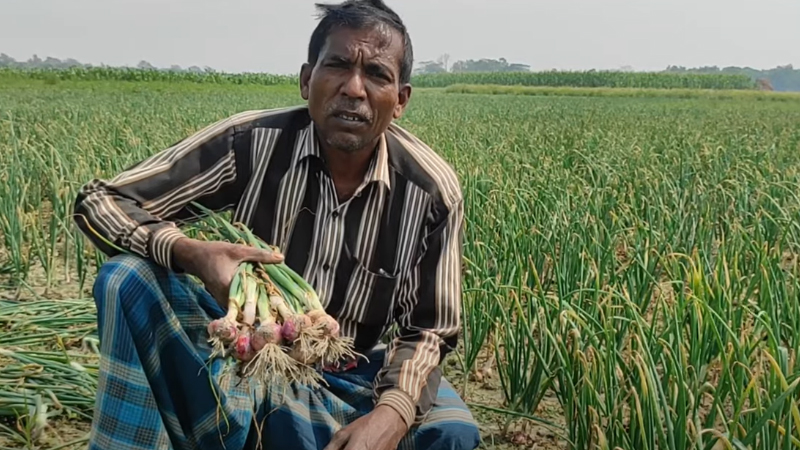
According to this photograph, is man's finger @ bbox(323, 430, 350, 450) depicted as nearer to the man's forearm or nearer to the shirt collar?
the man's forearm

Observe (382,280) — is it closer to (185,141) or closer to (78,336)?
(185,141)

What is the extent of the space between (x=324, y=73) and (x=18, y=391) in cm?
117

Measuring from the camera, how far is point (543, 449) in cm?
207

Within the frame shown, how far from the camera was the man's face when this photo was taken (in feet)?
5.71

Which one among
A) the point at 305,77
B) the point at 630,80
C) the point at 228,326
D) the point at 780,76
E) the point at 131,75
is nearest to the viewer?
the point at 228,326

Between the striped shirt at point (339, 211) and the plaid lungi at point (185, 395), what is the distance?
135mm

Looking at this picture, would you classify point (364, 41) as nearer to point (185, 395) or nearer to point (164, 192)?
point (164, 192)

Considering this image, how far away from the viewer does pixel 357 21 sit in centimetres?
175

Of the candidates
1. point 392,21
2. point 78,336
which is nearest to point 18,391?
point 78,336

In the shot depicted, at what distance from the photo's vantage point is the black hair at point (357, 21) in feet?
5.75

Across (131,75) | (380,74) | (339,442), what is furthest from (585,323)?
(131,75)

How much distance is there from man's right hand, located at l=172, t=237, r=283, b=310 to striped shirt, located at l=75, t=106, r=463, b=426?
0.21m

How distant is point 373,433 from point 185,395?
0.41 metres

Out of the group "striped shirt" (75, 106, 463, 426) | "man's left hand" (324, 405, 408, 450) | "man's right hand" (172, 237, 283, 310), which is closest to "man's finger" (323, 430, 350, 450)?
"man's left hand" (324, 405, 408, 450)
